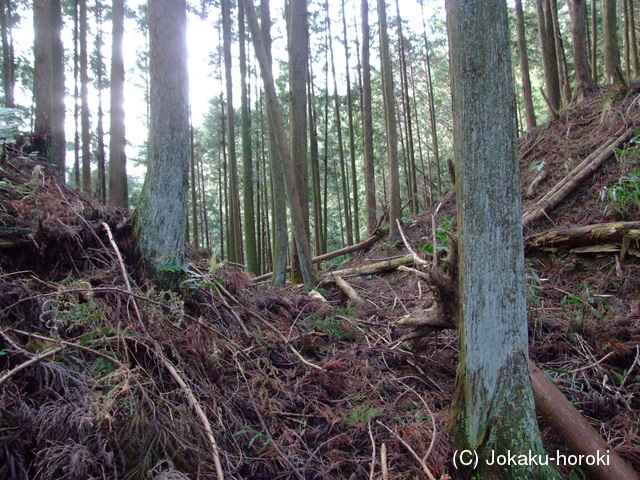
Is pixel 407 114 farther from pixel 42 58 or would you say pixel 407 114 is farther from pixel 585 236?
pixel 42 58

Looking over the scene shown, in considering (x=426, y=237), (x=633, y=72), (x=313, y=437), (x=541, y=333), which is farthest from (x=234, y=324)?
(x=633, y=72)

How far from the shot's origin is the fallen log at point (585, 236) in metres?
4.20

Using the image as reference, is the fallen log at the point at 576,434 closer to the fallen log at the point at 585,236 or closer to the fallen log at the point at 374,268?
the fallen log at the point at 585,236

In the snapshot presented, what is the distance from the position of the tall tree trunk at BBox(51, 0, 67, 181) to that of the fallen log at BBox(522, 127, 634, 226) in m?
6.20

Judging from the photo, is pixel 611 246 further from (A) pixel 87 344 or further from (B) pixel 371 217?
(B) pixel 371 217

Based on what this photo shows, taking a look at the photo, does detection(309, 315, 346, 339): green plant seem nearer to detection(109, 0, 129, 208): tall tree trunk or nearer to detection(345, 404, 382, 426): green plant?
detection(345, 404, 382, 426): green plant

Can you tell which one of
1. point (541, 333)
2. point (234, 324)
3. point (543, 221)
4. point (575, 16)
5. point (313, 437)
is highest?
point (575, 16)

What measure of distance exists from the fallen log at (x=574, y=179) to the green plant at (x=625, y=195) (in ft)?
2.46

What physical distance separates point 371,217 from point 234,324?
7.87 m

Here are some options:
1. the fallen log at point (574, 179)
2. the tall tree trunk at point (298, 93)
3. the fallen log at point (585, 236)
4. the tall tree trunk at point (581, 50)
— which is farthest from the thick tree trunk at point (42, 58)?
the tall tree trunk at point (581, 50)

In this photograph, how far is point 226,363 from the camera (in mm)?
2939

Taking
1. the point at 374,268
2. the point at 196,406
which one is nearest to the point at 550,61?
the point at 374,268

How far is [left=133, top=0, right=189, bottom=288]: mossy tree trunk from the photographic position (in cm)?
319

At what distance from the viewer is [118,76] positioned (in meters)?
9.25
